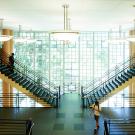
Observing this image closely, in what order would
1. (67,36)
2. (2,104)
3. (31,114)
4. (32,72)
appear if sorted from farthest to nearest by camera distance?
(32,72), (2,104), (31,114), (67,36)

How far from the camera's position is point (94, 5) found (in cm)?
1030

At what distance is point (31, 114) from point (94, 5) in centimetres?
632

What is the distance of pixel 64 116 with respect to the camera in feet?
44.4

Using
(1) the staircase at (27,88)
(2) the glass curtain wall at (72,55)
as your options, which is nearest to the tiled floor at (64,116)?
(1) the staircase at (27,88)

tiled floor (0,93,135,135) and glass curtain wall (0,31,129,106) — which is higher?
glass curtain wall (0,31,129,106)

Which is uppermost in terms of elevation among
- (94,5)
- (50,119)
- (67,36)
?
(94,5)

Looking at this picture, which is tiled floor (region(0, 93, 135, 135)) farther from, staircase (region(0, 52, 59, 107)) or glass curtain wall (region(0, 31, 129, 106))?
glass curtain wall (region(0, 31, 129, 106))

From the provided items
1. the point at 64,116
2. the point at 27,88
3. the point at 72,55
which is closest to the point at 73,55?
the point at 72,55

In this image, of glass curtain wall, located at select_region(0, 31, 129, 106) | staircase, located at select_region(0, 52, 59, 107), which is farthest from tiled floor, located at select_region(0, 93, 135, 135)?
glass curtain wall, located at select_region(0, 31, 129, 106)

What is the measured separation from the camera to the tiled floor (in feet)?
36.8

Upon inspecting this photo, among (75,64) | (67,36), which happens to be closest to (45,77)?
(75,64)

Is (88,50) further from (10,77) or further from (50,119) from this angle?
(50,119)

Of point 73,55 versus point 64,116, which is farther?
point 73,55

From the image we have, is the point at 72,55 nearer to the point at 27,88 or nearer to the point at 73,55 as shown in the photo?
the point at 73,55
